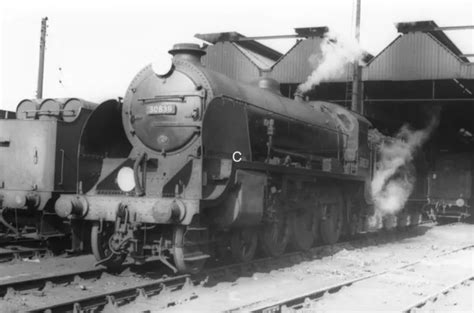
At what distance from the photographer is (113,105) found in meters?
9.27

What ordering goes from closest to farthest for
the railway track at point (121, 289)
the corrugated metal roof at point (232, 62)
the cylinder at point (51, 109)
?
the railway track at point (121, 289) → the cylinder at point (51, 109) → the corrugated metal roof at point (232, 62)

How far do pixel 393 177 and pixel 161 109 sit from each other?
9.63m

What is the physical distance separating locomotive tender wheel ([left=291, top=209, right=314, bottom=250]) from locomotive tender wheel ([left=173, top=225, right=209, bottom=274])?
314cm

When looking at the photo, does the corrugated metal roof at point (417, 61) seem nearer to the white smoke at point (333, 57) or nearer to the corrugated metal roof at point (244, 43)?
the white smoke at point (333, 57)

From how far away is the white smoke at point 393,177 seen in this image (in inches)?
584

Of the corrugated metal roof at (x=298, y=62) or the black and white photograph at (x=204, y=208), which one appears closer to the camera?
the black and white photograph at (x=204, y=208)

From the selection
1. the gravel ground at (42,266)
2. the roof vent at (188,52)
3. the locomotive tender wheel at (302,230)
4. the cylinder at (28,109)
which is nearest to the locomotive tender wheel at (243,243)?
the locomotive tender wheel at (302,230)

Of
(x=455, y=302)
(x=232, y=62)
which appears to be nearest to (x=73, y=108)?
(x=455, y=302)

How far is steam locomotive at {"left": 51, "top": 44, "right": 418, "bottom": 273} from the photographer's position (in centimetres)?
771

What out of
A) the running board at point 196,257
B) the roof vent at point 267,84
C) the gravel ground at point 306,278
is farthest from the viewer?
the roof vent at point 267,84

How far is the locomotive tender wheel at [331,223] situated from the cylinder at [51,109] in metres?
6.32

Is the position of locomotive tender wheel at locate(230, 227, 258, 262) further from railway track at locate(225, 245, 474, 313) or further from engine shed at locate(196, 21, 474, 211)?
engine shed at locate(196, 21, 474, 211)

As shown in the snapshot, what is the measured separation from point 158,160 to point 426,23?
14941mm

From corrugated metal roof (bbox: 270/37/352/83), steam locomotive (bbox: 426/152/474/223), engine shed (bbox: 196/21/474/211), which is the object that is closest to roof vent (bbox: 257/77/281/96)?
engine shed (bbox: 196/21/474/211)
